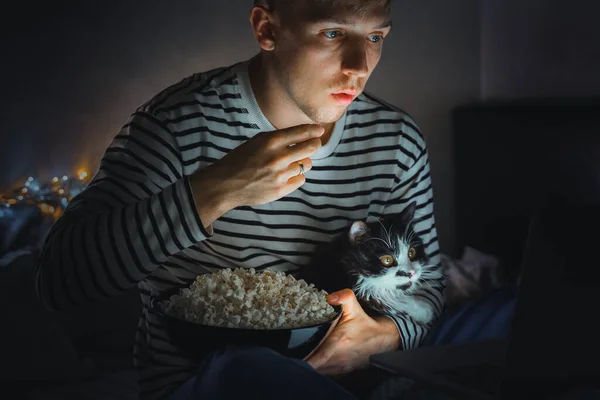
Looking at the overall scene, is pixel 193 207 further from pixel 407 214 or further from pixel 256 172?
pixel 407 214

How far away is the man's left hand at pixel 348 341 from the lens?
3.82 feet

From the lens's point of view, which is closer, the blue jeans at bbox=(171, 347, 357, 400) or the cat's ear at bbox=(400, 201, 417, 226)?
the blue jeans at bbox=(171, 347, 357, 400)

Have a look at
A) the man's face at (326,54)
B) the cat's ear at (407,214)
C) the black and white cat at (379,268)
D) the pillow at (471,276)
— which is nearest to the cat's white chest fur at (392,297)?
the black and white cat at (379,268)

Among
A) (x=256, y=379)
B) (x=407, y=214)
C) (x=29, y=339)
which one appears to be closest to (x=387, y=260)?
(x=407, y=214)

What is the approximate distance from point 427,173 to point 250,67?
1.42 ft

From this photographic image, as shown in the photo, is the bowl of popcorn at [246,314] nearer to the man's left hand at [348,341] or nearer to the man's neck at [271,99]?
the man's left hand at [348,341]

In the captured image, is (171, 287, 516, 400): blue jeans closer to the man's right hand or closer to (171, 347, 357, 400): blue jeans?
(171, 347, 357, 400): blue jeans

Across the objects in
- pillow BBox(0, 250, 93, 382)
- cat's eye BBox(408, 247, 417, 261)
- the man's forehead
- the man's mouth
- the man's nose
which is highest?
the man's forehead

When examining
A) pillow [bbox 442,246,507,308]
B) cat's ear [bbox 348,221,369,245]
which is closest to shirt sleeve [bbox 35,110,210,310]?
cat's ear [bbox 348,221,369,245]

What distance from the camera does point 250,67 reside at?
137 cm

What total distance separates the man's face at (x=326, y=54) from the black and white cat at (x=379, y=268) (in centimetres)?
23

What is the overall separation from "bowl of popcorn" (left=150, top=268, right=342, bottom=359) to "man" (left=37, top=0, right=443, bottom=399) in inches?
2.0

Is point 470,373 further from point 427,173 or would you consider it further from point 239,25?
point 239,25

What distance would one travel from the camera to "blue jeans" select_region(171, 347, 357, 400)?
2.74 feet
